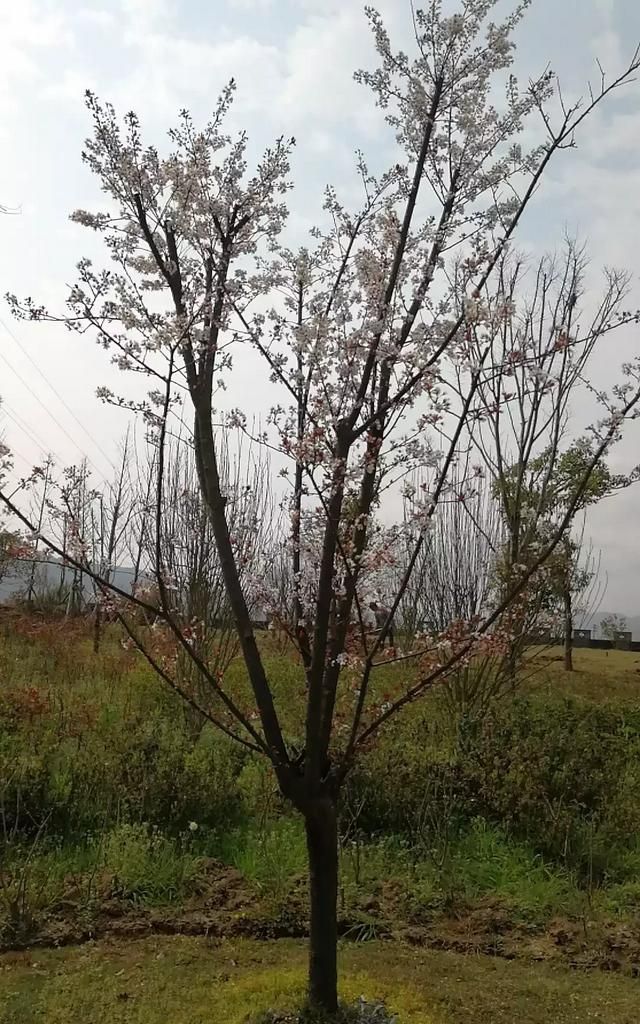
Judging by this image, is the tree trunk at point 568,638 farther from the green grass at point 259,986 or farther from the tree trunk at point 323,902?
the tree trunk at point 323,902

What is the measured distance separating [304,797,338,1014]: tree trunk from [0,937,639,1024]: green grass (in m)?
0.19

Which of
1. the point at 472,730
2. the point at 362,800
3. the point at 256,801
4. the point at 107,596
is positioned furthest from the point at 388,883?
the point at 107,596

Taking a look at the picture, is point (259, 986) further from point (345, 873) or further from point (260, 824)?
point (260, 824)

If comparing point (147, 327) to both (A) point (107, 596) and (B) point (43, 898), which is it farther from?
(B) point (43, 898)

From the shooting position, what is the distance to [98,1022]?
2754 mm

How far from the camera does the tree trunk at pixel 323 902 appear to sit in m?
2.51

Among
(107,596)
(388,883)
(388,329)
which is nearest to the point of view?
(388,329)

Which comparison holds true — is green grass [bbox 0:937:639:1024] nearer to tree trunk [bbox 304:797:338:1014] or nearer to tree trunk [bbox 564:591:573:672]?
tree trunk [bbox 304:797:338:1014]

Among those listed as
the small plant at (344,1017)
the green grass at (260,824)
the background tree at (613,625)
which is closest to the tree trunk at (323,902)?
the small plant at (344,1017)

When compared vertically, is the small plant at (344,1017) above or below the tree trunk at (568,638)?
below

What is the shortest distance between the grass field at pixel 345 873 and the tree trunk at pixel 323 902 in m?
A: 0.21

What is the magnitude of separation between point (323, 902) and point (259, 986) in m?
0.67

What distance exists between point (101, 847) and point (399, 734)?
8.63 feet

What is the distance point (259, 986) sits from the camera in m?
2.91
